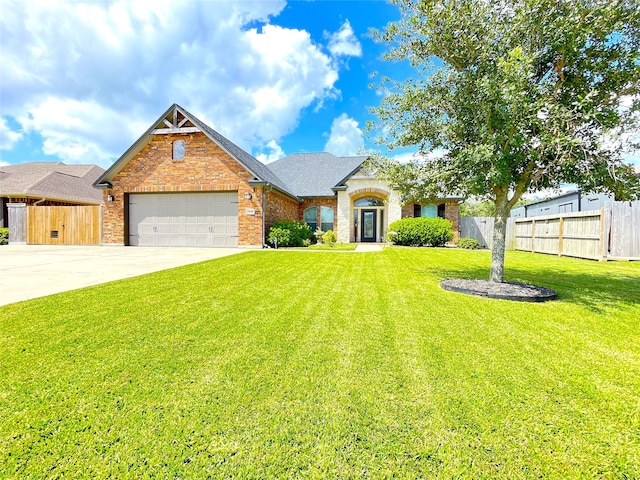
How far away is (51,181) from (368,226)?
22.2 meters

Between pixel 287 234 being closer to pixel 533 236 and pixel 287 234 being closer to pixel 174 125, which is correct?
pixel 174 125

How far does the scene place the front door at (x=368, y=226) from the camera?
1983cm

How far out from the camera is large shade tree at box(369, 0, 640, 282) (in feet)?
15.1

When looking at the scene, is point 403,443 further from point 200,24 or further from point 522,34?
point 200,24

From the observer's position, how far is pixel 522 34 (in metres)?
5.00

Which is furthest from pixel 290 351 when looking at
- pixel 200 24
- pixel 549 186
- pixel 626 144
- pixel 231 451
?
pixel 200 24

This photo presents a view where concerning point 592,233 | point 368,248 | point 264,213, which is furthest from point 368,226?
point 592,233

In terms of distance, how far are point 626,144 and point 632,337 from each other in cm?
336

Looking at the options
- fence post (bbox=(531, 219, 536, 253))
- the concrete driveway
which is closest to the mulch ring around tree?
the concrete driveway

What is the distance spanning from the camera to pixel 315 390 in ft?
7.87

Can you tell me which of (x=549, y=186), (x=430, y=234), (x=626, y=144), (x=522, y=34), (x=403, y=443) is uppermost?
(x=522, y=34)

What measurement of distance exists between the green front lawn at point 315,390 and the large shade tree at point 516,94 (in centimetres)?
244

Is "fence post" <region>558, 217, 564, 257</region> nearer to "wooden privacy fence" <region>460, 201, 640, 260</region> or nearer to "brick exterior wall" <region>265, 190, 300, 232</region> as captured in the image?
"wooden privacy fence" <region>460, 201, 640, 260</region>

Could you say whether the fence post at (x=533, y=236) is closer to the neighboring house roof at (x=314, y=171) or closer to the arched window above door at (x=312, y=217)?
the neighboring house roof at (x=314, y=171)
